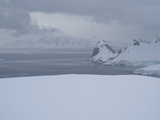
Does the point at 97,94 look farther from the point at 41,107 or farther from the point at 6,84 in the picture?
the point at 6,84

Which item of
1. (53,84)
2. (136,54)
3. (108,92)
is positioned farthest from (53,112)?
(136,54)

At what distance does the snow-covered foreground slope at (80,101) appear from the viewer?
243 cm

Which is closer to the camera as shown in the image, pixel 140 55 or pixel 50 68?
pixel 50 68

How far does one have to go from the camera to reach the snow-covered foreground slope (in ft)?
7.98

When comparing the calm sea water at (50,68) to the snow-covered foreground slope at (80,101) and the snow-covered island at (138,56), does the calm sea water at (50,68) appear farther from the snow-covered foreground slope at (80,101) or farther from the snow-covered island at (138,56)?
the snow-covered foreground slope at (80,101)

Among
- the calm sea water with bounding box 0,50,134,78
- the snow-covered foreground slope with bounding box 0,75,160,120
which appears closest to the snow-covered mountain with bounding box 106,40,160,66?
the calm sea water with bounding box 0,50,134,78

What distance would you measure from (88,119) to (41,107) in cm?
70

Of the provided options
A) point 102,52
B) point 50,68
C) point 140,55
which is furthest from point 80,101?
point 102,52

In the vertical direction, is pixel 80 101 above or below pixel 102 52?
below

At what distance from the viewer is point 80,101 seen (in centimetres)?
292

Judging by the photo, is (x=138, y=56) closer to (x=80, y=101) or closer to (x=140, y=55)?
(x=140, y=55)

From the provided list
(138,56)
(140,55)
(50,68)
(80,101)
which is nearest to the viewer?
(80,101)

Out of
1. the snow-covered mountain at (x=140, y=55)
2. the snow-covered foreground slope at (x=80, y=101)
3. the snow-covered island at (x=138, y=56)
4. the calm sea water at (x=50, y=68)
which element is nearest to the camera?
the snow-covered foreground slope at (x=80, y=101)

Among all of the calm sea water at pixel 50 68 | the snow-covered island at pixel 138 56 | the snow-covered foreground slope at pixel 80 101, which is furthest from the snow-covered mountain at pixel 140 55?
the snow-covered foreground slope at pixel 80 101
